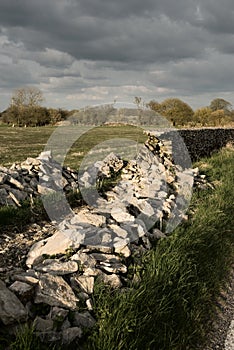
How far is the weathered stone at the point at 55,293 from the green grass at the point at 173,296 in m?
0.25

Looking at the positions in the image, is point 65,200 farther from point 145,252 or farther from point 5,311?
point 5,311

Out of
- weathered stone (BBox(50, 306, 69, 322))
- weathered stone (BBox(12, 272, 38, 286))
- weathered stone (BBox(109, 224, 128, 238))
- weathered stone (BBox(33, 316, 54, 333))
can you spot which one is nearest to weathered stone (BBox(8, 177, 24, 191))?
weathered stone (BBox(109, 224, 128, 238))

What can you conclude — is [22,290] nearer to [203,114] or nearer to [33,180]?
[33,180]

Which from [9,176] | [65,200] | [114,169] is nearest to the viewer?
[65,200]

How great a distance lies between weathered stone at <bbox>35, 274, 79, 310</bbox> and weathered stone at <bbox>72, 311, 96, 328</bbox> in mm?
100

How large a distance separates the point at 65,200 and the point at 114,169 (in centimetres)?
342

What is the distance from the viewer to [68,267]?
369 cm

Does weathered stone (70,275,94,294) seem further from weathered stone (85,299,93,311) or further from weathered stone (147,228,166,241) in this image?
weathered stone (147,228,166,241)

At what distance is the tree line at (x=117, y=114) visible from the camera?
1004 centimetres

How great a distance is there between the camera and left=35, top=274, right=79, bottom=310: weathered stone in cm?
315

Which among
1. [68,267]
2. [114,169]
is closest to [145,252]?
[68,267]

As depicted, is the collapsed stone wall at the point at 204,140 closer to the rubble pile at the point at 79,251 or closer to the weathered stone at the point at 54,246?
the rubble pile at the point at 79,251

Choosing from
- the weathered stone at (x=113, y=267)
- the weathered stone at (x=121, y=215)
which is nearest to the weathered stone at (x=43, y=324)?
the weathered stone at (x=113, y=267)

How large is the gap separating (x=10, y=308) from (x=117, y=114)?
788cm
